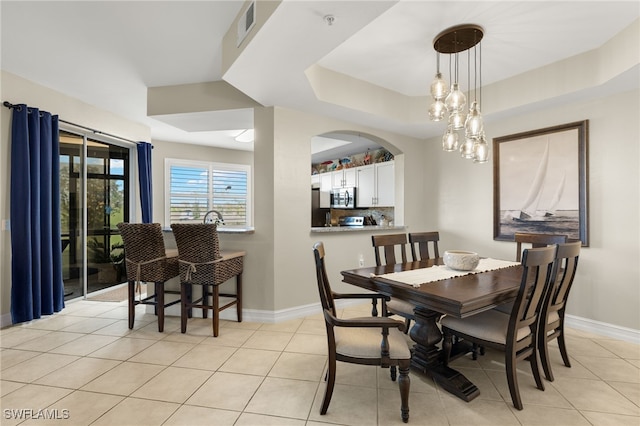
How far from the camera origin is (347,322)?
159 cm

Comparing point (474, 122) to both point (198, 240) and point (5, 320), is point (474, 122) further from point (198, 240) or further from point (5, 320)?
point (5, 320)

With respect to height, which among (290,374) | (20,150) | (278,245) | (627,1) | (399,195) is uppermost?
(627,1)

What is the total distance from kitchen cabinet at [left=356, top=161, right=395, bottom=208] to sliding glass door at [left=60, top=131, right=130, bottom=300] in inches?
155

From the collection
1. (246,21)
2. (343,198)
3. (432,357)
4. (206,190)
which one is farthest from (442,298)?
(206,190)

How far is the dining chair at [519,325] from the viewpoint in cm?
171

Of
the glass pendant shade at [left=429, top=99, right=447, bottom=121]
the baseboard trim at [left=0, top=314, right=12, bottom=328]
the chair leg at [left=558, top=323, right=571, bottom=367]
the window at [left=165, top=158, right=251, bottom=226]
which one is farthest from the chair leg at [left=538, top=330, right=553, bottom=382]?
the window at [left=165, top=158, right=251, bottom=226]

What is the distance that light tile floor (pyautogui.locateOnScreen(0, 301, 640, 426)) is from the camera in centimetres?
173

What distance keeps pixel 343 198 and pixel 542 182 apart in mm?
3320

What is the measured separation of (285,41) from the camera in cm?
198

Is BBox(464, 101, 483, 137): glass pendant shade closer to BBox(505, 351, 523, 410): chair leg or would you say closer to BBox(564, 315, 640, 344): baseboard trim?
BBox(505, 351, 523, 410): chair leg

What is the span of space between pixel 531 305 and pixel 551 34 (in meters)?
2.16

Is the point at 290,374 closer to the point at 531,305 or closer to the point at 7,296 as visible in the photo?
the point at 531,305

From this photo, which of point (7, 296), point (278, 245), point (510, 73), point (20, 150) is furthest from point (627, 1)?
point (7, 296)

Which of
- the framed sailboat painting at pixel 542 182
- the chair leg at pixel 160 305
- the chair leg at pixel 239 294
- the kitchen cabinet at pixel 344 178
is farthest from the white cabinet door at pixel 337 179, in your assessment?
the chair leg at pixel 160 305
